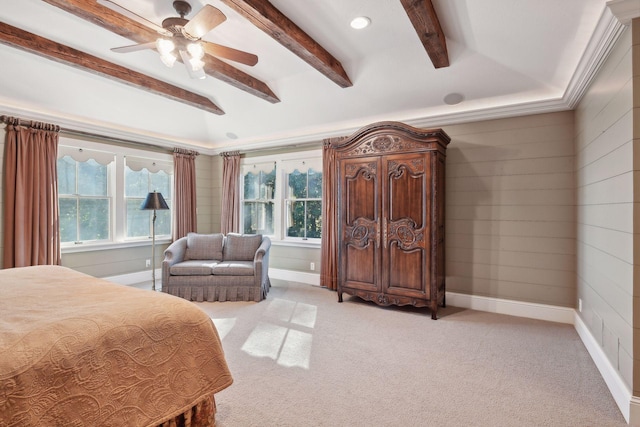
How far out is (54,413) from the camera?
1236mm

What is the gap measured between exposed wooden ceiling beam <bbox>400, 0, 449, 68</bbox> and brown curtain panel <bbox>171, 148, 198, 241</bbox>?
443cm

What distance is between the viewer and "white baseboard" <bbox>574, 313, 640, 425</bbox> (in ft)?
6.30

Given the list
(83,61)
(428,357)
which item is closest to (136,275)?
(83,61)

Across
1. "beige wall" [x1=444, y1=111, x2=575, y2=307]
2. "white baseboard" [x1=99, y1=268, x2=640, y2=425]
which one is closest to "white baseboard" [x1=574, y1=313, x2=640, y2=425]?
"white baseboard" [x1=99, y1=268, x2=640, y2=425]

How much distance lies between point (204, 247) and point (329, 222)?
1901mm

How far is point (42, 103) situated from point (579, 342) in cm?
653

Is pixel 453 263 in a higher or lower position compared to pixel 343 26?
lower

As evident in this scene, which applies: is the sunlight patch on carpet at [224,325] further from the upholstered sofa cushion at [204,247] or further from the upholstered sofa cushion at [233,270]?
the upholstered sofa cushion at [204,247]

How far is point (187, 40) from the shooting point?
2.55 meters

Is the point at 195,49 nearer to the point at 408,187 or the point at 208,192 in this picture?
the point at 408,187

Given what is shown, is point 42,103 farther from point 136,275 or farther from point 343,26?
point 343,26

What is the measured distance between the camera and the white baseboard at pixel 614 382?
1.92m

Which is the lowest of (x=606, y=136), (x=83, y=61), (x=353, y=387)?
(x=353, y=387)

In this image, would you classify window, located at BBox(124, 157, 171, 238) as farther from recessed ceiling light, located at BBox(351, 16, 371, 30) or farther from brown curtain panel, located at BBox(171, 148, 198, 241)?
recessed ceiling light, located at BBox(351, 16, 371, 30)
